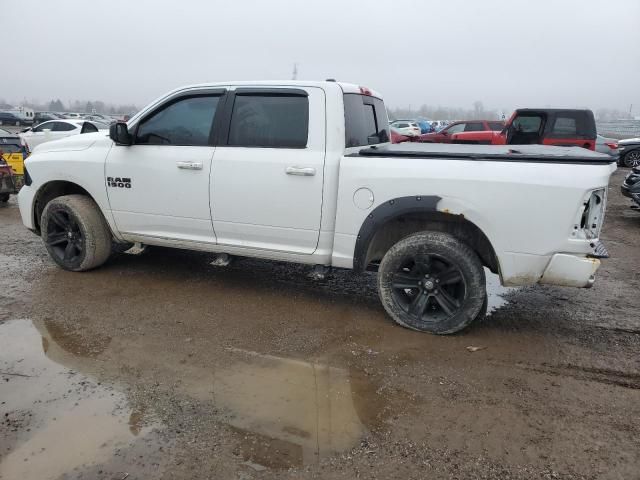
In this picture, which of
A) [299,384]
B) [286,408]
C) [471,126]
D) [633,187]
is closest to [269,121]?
[299,384]

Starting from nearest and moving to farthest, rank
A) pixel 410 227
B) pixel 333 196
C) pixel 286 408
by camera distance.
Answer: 1. pixel 286 408
2. pixel 333 196
3. pixel 410 227

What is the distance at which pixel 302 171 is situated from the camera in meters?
4.13

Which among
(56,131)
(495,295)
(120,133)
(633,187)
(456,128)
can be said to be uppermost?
(120,133)

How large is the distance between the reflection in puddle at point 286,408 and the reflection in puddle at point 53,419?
577 mm

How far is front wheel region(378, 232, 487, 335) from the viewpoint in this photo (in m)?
3.85

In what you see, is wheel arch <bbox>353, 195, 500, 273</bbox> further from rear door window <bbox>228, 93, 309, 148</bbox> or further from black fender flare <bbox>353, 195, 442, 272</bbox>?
rear door window <bbox>228, 93, 309, 148</bbox>

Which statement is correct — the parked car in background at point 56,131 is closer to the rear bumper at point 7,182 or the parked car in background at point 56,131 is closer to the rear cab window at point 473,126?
the rear bumper at point 7,182

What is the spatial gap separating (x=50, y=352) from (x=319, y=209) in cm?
229

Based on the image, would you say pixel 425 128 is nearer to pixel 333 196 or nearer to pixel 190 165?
pixel 190 165

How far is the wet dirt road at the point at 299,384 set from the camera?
255 centimetres

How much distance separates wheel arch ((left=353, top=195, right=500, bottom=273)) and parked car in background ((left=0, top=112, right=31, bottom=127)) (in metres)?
49.6

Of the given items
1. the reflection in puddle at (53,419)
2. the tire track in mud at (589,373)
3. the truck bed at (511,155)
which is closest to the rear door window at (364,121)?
the truck bed at (511,155)

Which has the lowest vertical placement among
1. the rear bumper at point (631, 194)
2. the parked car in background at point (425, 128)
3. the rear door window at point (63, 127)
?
the parked car in background at point (425, 128)

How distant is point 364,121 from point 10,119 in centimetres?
5033
